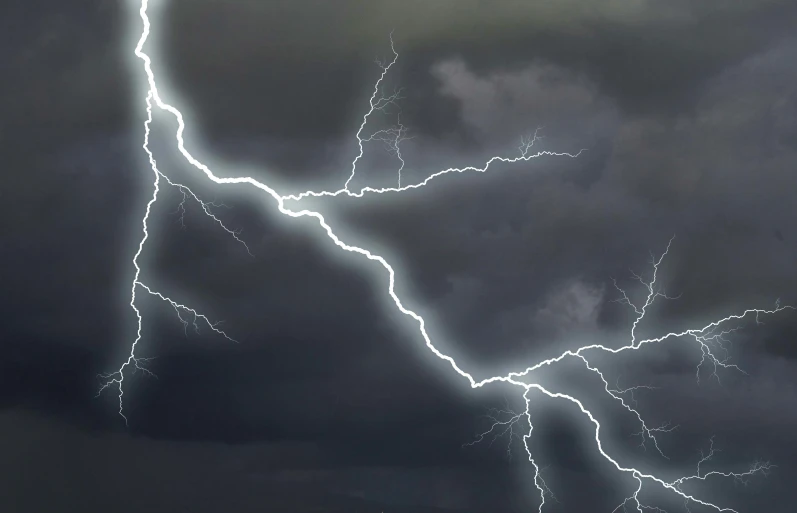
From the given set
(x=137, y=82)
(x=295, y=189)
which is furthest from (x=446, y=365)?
(x=137, y=82)

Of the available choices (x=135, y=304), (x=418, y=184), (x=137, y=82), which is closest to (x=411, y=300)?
(x=418, y=184)

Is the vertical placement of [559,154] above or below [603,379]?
above

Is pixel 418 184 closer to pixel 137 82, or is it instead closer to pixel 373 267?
pixel 373 267

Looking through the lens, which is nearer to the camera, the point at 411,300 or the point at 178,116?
the point at 178,116

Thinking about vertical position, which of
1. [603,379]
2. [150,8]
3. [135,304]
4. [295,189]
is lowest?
[135,304]

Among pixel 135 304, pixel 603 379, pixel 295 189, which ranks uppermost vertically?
pixel 295 189

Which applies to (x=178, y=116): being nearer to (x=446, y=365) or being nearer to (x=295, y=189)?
(x=295, y=189)

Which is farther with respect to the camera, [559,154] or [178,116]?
[559,154]

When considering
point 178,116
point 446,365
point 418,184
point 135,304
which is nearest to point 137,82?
point 178,116

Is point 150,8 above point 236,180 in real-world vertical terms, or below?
above
